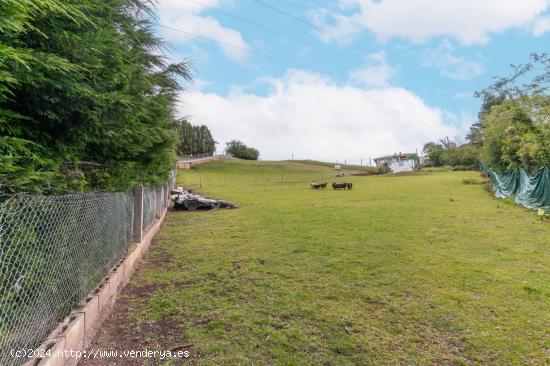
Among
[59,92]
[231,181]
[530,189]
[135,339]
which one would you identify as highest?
[59,92]

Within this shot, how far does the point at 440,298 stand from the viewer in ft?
13.7

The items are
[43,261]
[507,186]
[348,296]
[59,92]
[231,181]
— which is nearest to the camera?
[43,261]

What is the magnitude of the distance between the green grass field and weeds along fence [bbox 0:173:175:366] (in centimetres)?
74

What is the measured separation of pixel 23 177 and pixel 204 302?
91.3 inches

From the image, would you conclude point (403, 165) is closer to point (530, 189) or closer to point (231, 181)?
point (231, 181)

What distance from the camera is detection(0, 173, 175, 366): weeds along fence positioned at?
2150 mm

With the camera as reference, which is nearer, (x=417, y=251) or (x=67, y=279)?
(x=67, y=279)

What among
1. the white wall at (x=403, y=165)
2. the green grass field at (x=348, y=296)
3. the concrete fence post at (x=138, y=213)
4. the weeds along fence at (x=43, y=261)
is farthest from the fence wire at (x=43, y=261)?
the white wall at (x=403, y=165)

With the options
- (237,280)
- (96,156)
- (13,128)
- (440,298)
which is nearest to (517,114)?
(440,298)

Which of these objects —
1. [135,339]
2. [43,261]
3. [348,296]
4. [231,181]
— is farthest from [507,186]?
[231,181]

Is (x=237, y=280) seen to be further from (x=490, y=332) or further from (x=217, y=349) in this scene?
(x=490, y=332)

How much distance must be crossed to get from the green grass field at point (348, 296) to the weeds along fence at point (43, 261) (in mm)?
741

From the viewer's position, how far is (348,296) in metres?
4.25

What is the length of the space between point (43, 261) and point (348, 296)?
3.19 m
